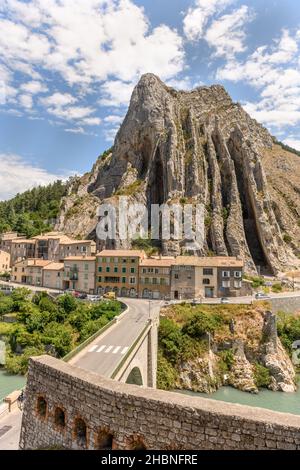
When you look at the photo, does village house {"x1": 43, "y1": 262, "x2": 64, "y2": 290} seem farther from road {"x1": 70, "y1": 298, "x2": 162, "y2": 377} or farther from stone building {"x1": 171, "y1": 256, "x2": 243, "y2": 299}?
road {"x1": 70, "y1": 298, "x2": 162, "y2": 377}

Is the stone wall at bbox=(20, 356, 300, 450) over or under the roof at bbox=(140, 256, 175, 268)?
under

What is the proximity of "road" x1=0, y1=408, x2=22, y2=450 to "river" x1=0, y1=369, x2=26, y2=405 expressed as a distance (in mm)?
11246

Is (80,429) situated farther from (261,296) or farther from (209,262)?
(209,262)

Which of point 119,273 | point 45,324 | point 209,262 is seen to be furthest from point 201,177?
point 45,324

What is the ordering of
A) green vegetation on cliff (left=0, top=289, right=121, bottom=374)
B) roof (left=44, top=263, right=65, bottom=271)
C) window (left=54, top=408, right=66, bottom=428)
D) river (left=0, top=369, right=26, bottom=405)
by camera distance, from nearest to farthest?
window (left=54, top=408, right=66, bottom=428), river (left=0, top=369, right=26, bottom=405), green vegetation on cliff (left=0, top=289, right=121, bottom=374), roof (left=44, top=263, right=65, bottom=271)

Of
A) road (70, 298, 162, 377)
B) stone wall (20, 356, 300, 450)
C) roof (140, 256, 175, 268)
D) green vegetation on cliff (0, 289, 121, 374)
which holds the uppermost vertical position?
roof (140, 256, 175, 268)

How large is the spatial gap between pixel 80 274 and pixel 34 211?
217ft

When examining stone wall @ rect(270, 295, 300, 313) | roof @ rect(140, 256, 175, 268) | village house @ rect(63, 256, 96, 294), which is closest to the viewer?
stone wall @ rect(270, 295, 300, 313)

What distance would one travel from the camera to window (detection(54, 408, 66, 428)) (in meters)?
9.30

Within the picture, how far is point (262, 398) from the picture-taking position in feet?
110

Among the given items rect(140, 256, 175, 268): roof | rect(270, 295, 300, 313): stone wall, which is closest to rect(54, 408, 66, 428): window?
rect(270, 295, 300, 313): stone wall

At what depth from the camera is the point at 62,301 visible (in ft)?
154
